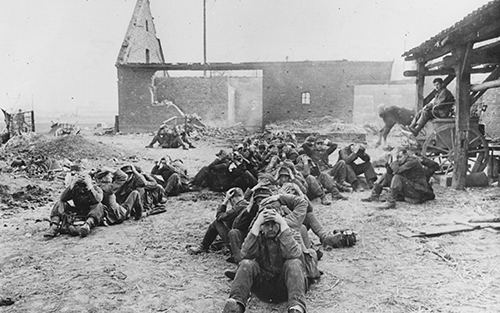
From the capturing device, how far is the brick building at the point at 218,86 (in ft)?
89.2

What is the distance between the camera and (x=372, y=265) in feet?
18.1

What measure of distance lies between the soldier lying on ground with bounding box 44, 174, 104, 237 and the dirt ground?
0.18m

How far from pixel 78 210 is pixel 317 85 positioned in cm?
2178

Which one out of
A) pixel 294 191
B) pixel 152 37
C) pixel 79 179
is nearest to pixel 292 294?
pixel 294 191

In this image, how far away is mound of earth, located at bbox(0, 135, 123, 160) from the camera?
53.4 feet

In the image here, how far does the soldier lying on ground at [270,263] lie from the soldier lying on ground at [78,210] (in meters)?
3.49

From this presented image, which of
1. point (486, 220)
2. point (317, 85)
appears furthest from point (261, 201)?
point (317, 85)

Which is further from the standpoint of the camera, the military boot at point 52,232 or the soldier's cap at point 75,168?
the soldier's cap at point 75,168

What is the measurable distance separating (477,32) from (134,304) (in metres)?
8.03

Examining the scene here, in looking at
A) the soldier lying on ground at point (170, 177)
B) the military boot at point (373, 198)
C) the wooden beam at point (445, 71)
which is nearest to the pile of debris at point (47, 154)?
the soldier lying on ground at point (170, 177)

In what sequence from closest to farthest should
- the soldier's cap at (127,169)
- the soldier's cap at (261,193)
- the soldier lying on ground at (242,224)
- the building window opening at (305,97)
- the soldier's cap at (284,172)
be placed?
the soldier lying on ground at (242,224) < the soldier's cap at (261,193) < the soldier's cap at (284,172) < the soldier's cap at (127,169) < the building window opening at (305,97)

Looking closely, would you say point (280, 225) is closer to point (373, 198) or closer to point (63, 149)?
point (373, 198)

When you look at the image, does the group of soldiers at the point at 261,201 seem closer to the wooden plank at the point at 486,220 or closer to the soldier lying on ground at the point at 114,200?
the soldier lying on ground at the point at 114,200

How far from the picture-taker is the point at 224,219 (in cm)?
592
